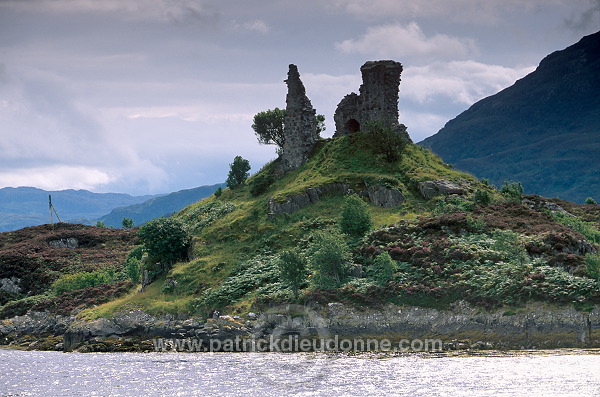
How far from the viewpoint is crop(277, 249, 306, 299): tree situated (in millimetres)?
67438

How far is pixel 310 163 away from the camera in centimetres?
10319

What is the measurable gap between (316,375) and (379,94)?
224 ft

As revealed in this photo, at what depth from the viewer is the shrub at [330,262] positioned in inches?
2689

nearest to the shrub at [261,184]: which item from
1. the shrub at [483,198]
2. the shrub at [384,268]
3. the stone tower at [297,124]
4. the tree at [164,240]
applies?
the stone tower at [297,124]

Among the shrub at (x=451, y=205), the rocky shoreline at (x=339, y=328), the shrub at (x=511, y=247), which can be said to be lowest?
the rocky shoreline at (x=339, y=328)

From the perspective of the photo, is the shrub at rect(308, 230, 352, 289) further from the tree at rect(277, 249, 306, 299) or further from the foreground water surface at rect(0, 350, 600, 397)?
the foreground water surface at rect(0, 350, 600, 397)

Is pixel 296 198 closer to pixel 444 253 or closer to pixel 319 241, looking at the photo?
pixel 319 241

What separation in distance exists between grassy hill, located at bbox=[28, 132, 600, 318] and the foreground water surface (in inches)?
411

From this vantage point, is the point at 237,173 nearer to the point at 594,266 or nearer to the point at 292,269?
the point at 292,269

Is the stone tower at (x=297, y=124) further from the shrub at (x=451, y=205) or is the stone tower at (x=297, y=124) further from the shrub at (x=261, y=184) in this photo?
the shrub at (x=451, y=205)

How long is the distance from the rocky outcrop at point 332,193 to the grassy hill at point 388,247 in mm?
595

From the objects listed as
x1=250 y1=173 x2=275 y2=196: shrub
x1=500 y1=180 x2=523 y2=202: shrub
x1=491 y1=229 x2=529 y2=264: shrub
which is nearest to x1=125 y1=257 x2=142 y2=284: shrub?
x1=250 y1=173 x2=275 y2=196: shrub

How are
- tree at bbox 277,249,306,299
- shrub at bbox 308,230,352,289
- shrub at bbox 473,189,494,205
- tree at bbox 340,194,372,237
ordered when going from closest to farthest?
tree at bbox 277,249,306,299
shrub at bbox 308,230,352,289
tree at bbox 340,194,372,237
shrub at bbox 473,189,494,205

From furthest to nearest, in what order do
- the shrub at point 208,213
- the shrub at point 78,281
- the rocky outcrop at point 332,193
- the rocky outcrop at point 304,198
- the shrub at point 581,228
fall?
the shrub at point 208,213
the shrub at point 78,281
the rocky outcrop at point 304,198
the rocky outcrop at point 332,193
the shrub at point 581,228
